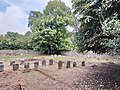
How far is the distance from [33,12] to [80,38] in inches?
1672

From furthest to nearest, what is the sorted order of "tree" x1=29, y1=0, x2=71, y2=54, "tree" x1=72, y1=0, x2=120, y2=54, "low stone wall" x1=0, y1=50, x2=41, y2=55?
"low stone wall" x1=0, y1=50, x2=41, y2=55 < "tree" x1=29, y1=0, x2=71, y2=54 < "tree" x1=72, y1=0, x2=120, y2=54

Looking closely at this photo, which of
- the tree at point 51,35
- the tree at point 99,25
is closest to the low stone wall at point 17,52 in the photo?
the tree at point 51,35

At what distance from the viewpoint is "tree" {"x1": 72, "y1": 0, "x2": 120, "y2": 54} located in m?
7.32

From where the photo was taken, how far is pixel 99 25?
877 centimetres

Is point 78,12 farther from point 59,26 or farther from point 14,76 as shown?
point 59,26

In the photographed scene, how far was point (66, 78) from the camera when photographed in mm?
9844

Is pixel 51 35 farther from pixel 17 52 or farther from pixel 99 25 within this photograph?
pixel 99 25

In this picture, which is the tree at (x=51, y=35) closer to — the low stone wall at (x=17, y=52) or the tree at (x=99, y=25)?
the low stone wall at (x=17, y=52)

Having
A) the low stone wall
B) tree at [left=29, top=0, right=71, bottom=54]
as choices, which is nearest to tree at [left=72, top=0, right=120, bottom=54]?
tree at [left=29, top=0, right=71, bottom=54]

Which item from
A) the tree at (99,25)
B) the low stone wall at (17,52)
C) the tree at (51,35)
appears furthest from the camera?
the low stone wall at (17,52)

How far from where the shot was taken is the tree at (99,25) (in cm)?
732

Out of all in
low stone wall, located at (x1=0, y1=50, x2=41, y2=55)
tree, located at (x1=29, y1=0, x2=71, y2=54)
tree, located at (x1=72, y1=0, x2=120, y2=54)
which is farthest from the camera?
low stone wall, located at (x1=0, y1=50, x2=41, y2=55)

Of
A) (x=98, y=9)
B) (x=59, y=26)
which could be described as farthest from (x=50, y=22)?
(x=98, y=9)

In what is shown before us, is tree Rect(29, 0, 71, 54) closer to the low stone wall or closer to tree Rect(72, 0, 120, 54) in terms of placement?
the low stone wall
